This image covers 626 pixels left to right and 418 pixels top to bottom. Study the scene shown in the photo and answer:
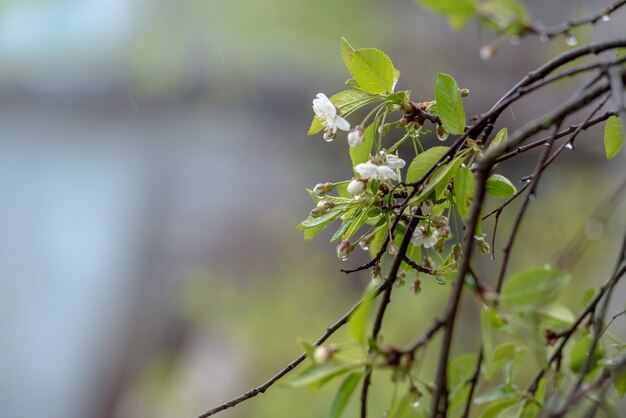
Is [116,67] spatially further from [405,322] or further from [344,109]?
[344,109]

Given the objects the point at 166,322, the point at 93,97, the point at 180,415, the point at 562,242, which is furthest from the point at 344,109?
the point at 93,97

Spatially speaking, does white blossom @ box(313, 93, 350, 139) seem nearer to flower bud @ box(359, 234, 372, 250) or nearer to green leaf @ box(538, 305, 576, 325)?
flower bud @ box(359, 234, 372, 250)

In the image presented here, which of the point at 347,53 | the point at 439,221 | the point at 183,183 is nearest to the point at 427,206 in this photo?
the point at 439,221

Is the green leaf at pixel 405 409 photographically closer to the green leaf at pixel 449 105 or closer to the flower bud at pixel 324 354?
the flower bud at pixel 324 354

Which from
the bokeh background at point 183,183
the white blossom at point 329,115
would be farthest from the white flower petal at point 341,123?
the bokeh background at point 183,183

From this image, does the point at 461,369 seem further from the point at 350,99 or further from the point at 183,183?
the point at 183,183

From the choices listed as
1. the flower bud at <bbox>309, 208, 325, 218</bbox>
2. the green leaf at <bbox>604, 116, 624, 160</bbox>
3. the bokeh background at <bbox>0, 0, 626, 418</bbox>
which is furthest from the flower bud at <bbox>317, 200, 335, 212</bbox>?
the bokeh background at <bbox>0, 0, 626, 418</bbox>

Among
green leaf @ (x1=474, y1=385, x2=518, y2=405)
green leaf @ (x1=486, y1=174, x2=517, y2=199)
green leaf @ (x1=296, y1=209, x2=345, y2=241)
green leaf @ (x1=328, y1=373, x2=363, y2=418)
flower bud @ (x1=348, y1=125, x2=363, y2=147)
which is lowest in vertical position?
green leaf @ (x1=474, y1=385, x2=518, y2=405)
